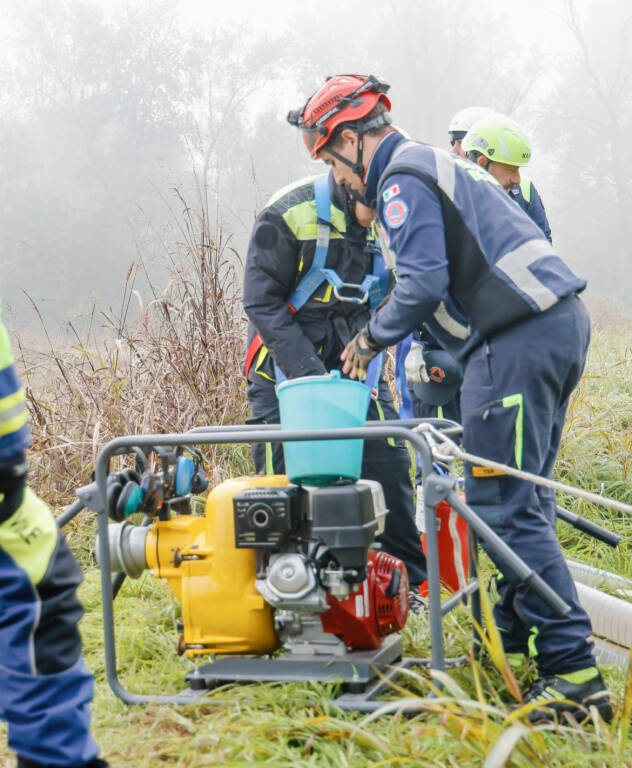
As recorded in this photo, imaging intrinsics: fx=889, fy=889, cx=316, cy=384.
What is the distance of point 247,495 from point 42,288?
94.7ft

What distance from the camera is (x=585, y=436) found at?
5684 millimetres

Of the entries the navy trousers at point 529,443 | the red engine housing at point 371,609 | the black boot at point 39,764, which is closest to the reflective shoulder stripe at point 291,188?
the navy trousers at point 529,443

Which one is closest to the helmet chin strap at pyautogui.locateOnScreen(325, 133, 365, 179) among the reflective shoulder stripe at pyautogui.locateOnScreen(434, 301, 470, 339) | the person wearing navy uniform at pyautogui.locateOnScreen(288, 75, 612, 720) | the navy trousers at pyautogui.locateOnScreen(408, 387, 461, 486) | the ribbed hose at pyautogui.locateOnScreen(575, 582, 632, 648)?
the person wearing navy uniform at pyautogui.locateOnScreen(288, 75, 612, 720)

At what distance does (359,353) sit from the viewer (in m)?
3.05

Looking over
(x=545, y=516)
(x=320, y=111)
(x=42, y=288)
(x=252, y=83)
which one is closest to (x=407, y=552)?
(x=545, y=516)

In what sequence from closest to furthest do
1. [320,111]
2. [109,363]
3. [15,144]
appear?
[320,111]
[109,363]
[15,144]

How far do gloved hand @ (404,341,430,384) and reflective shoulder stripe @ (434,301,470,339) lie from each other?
3.81 feet

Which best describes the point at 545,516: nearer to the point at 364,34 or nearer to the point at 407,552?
the point at 407,552

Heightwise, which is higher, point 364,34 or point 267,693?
point 364,34

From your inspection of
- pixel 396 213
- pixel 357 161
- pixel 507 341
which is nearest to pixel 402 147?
pixel 357 161

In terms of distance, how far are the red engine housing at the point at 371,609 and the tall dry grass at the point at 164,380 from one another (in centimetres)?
257

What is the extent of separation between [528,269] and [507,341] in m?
0.23

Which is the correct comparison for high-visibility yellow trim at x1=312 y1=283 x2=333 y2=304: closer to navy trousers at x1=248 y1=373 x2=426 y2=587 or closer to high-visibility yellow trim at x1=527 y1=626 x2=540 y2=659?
navy trousers at x1=248 y1=373 x2=426 y2=587

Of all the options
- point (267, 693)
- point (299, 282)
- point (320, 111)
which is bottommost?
point (267, 693)
